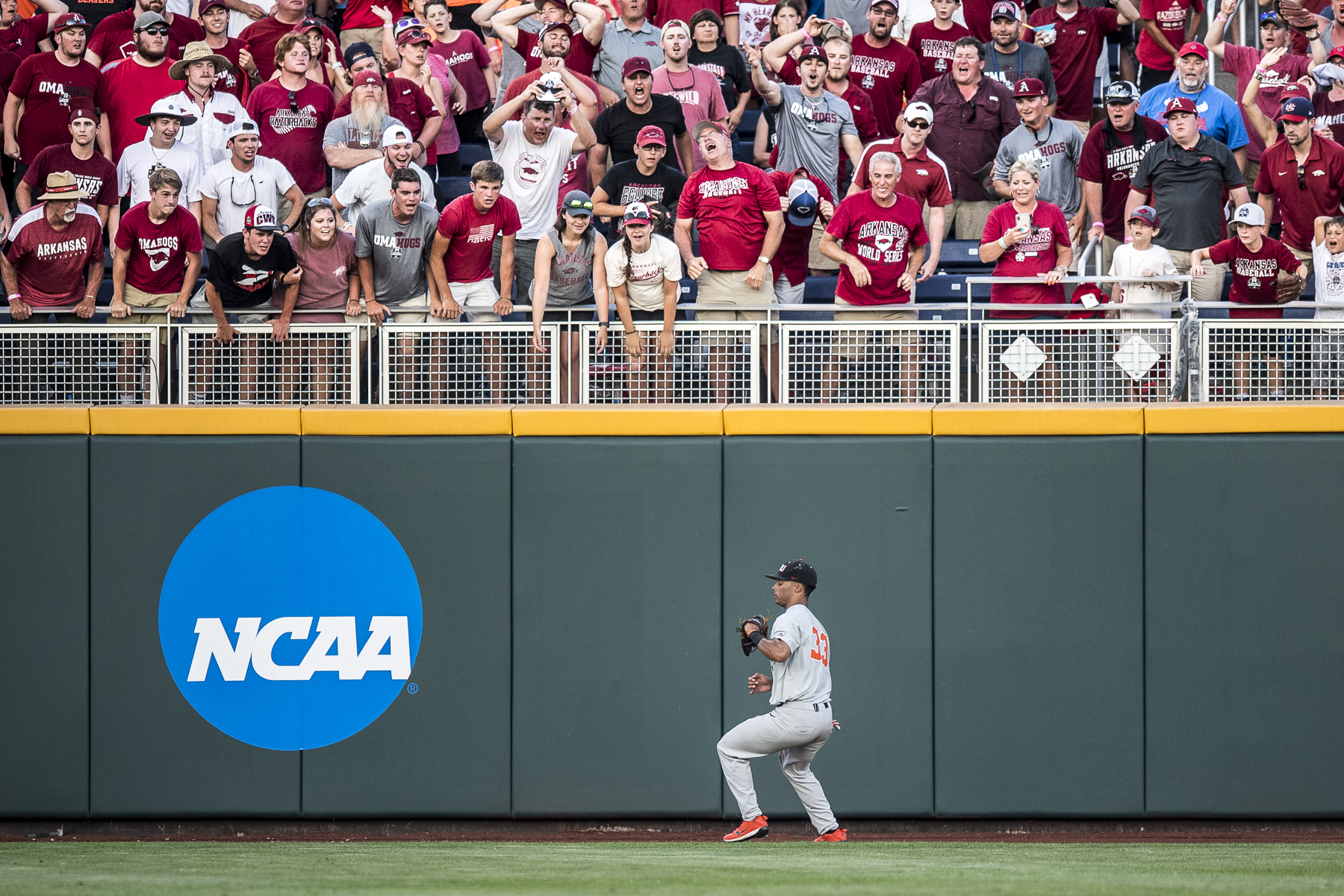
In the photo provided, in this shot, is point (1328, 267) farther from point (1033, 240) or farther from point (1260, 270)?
point (1033, 240)

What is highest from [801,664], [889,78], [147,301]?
[889,78]

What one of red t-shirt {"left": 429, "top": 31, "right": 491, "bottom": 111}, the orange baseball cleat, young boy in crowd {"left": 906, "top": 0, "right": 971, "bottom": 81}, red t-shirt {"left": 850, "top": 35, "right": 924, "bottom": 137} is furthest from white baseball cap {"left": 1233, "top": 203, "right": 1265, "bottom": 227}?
red t-shirt {"left": 429, "top": 31, "right": 491, "bottom": 111}

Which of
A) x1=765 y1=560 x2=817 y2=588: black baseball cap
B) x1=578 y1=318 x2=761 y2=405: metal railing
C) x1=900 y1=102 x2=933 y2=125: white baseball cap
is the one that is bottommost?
x1=765 y1=560 x2=817 y2=588: black baseball cap

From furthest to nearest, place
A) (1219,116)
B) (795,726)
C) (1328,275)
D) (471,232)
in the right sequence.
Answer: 1. (1219,116)
2. (1328,275)
3. (471,232)
4. (795,726)

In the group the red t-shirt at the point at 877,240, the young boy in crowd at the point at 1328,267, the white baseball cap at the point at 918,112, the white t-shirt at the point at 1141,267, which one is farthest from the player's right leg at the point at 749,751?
the white baseball cap at the point at 918,112

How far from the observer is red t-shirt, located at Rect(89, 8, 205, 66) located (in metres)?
13.1

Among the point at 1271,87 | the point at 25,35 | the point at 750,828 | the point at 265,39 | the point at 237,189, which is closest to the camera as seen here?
the point at 750,828

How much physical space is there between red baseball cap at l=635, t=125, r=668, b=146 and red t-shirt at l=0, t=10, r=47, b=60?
5776 millimetres

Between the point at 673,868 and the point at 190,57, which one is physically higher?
the point at 190,57

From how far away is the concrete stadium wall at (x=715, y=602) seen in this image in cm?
926

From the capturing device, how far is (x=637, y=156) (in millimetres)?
11406

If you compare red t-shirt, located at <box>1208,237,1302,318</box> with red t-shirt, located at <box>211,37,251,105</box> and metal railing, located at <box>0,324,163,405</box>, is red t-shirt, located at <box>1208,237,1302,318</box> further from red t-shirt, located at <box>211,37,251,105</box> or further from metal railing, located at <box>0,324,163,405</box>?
red t-shirt, located at <box>211,37,251,105</box>

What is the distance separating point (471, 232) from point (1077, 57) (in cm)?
621

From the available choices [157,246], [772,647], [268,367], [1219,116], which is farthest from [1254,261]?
[157,246]
